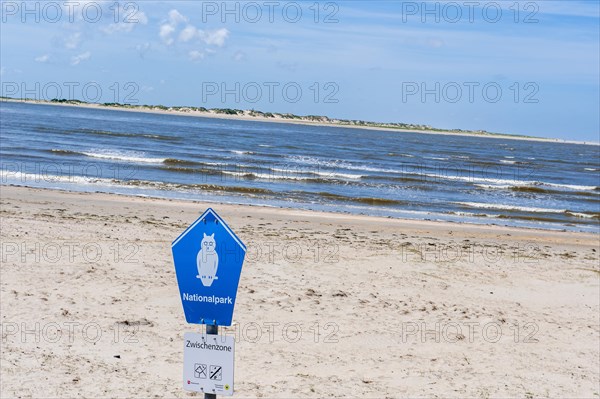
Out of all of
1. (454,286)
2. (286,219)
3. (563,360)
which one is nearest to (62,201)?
(286,219)

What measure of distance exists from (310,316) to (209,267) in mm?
5776

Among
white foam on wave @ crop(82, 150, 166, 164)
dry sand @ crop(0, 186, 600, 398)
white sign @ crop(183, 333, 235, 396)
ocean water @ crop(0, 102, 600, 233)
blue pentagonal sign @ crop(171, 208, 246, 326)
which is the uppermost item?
white foam on wave @ crop(82, 150, 166, 164)

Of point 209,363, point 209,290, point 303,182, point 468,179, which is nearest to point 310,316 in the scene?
point 209,363

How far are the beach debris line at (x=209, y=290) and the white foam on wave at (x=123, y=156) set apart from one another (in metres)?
31.8

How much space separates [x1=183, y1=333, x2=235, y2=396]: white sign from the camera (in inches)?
140

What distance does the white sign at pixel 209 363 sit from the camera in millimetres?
3568

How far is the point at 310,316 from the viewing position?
912 centimetres

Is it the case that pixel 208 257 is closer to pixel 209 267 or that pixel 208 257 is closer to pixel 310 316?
pixel 209 267

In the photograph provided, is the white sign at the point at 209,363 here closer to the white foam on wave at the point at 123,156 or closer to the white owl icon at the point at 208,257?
the white owl icon at the point at 208,257

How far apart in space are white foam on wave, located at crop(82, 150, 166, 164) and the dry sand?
19.6 metres

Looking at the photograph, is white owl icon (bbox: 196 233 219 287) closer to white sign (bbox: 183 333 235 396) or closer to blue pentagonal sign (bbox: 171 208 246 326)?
blue pentagonal sign (bbox: 171 208 246 326)

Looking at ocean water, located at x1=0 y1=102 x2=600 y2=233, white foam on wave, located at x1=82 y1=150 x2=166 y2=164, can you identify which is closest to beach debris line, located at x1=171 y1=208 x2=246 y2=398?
ocean water, located at x1=0 y1=102 x2=600 y2=233

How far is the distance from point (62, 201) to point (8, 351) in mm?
12358

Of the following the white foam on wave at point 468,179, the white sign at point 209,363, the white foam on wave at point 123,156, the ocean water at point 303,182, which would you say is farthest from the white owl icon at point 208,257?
the white foam on wave at point 468,179
